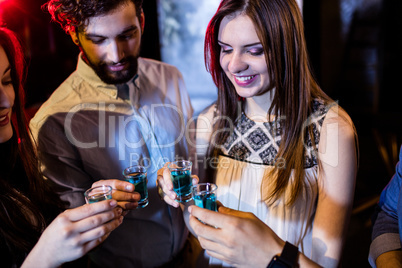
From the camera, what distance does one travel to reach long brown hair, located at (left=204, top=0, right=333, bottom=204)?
161 cm

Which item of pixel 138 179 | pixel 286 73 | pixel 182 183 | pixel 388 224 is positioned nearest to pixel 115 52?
pixel 138 179

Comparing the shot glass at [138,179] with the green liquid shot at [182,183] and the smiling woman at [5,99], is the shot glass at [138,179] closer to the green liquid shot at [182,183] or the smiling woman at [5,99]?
the green liquid shot at [182,183]

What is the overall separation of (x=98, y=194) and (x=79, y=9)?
1.09 meters

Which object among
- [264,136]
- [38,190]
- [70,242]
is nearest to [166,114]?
[264,136]

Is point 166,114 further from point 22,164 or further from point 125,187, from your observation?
point 22,164

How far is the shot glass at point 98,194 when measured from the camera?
144 centimetres

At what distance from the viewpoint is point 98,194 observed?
1462 millimetres

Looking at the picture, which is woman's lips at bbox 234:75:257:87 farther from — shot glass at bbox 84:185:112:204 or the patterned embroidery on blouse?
shot glass at bbox 84:185:112:204

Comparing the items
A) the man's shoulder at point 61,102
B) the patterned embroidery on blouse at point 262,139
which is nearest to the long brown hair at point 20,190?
the man's shoulder at point 61,102

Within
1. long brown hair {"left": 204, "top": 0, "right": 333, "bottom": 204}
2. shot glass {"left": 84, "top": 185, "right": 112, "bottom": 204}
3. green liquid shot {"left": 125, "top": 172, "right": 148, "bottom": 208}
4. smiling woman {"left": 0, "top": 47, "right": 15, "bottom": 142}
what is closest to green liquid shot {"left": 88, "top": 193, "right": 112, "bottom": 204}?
shot glass {"left": 84, "top": 185, "right": 112, "bottom": 204}

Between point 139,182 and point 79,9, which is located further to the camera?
point 79,9

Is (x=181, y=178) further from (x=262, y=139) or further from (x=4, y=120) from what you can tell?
(x=4, y=120)

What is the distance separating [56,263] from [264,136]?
1273 mm

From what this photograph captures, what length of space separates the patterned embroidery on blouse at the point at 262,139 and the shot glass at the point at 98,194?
0.80 meters
